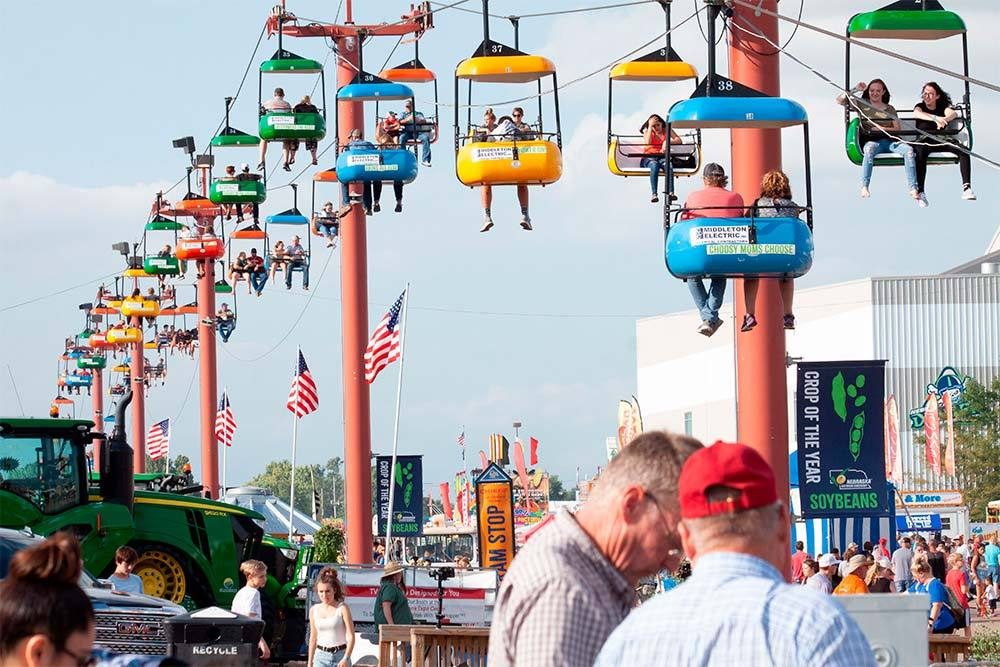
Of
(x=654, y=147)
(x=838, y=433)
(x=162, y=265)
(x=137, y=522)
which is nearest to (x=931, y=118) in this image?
(x=838, y=433)

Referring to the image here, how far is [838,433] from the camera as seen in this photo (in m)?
21.3

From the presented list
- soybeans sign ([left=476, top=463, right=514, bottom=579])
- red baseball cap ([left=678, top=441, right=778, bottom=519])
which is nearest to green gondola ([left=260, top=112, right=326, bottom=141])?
soybeans sign ([left=476, top=463, right=514, bottom=579])

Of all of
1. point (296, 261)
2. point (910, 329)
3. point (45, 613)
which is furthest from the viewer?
point (910, 329)

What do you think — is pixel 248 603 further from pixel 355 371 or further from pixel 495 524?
pixel 355 371

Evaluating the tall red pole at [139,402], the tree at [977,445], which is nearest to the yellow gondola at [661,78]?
the tall red pole at [139,402]

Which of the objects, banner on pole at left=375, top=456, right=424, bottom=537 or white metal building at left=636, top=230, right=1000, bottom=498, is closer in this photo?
banner on pole at left=375, top=456, right=424, bottom=537

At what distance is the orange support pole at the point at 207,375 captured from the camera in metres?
49.9

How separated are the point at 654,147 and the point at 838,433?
454cm

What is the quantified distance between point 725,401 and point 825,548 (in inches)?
2561

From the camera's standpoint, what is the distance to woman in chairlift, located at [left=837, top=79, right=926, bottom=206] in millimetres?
18547

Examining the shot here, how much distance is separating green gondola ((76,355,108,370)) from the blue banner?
51.1 meters

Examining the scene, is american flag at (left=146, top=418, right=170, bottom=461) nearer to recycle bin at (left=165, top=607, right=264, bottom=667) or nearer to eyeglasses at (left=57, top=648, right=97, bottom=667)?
recycle bin at (left=165, top=607, right=264, bottom=667)

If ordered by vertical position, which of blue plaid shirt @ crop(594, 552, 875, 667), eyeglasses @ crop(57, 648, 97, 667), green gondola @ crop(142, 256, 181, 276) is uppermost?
green gondola @ crop(142, 256, 181, 276)

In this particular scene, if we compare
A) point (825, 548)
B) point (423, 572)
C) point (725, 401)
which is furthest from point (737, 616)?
point (725, 401)
